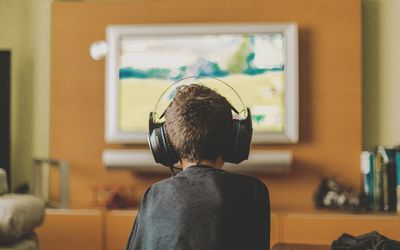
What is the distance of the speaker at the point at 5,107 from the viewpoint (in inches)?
140

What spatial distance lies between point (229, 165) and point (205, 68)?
1.85ft

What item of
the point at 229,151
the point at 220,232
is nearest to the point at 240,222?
the point at 220,232

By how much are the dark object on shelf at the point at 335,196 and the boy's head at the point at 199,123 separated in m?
1.93

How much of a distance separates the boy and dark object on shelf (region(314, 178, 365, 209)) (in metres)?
1.91

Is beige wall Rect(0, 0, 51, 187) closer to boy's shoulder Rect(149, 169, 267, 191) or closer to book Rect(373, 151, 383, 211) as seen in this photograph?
book Rect(373, 151, 383, 211)

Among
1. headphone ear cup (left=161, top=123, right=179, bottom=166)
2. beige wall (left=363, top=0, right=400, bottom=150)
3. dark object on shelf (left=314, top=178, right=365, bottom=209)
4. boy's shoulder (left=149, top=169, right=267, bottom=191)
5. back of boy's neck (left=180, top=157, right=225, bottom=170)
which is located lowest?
dark object on shelf (left=314, top=178, right=365, bottom=209)

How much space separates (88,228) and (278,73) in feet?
4.33

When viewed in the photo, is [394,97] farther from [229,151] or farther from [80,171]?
[229,151]

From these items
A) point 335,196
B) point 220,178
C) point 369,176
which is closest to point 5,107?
point 335,196

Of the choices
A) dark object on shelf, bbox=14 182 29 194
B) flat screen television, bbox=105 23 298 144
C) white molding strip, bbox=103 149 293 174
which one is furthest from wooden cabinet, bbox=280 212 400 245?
dark object on shelf, bbox=14 182 29 194

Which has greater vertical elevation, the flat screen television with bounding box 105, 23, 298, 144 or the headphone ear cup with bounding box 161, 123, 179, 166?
the flat screen television with bounding box 105, 23, 298, 144

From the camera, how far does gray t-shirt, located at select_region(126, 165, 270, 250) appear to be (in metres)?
1.35

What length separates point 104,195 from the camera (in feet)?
11.1

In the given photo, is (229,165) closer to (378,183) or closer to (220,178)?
(378,183)
